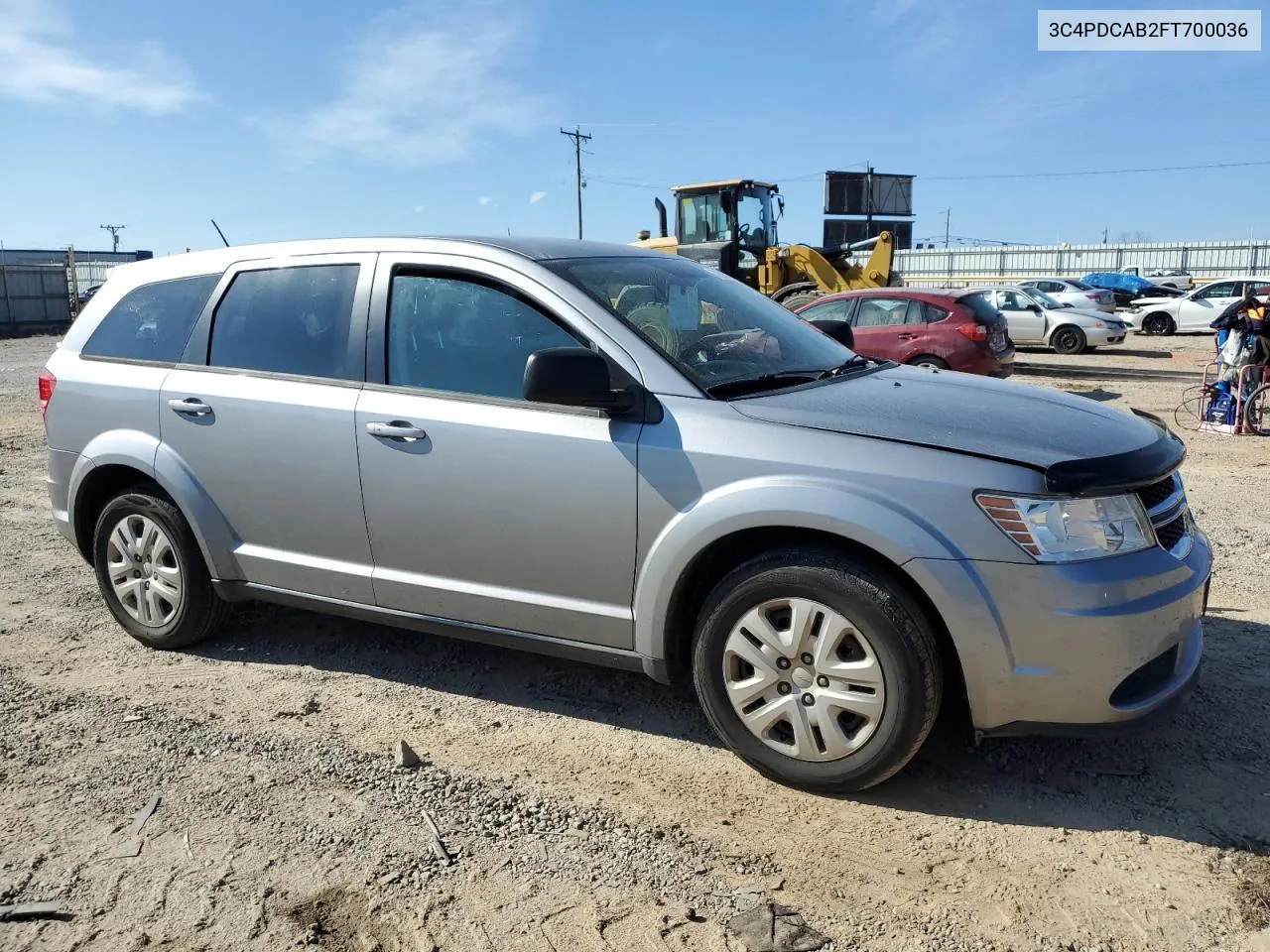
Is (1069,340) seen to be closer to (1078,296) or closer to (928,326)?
(1078,296)

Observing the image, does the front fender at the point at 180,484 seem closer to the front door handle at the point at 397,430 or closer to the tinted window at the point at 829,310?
the front door handle at the point at 397,430

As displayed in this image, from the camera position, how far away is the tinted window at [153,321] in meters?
4.57

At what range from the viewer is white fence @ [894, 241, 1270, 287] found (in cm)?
4716

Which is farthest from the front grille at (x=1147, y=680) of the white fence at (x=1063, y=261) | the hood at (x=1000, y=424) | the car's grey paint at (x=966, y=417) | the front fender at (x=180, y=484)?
the white fence at (x=1063, y=261)

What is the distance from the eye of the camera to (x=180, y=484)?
4398 mm

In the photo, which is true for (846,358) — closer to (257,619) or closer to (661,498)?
(661,498)

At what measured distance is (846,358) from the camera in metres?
4.22

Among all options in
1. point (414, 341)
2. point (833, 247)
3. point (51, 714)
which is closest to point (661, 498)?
point (414, 341)

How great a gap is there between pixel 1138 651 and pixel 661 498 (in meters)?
1.50

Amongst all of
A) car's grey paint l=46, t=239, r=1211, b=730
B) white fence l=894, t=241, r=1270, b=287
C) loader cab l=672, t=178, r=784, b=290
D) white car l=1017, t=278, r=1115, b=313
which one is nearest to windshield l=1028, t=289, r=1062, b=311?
white car l=1017, t=278, r=1115, b=313

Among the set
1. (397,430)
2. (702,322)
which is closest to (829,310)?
(702,322)

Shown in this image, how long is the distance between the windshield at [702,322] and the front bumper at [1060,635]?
110cm

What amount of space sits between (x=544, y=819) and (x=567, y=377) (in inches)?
55.7

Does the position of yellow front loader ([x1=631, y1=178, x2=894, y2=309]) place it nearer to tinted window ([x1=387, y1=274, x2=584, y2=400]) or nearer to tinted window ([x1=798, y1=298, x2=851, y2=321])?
tinted window ([x1=798, y1=298, x2=851, y2=321])
